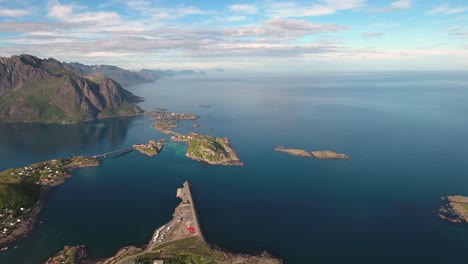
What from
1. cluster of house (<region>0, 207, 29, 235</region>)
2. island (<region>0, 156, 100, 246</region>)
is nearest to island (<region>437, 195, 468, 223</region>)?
island (<region>0, 156, 100, 246</region>)

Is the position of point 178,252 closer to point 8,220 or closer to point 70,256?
point 70,256

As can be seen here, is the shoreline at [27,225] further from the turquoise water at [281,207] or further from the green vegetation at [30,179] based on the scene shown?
the turquoise water at [281,207]

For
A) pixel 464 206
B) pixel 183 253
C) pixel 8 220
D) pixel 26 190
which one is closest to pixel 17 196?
pixel 26 190

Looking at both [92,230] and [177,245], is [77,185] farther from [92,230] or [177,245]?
[177,245]

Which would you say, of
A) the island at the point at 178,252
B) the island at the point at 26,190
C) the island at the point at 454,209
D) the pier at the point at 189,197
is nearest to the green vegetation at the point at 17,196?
the island at the point at 26,190

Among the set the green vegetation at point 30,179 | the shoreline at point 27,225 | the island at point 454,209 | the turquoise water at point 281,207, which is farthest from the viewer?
the green vegetation at point 30,179

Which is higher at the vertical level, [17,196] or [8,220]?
[17,196]
